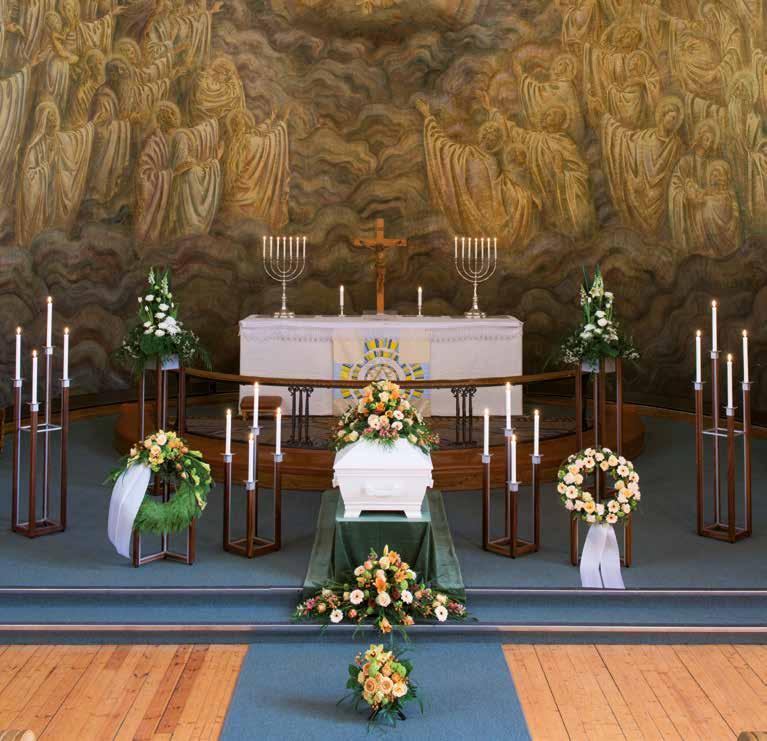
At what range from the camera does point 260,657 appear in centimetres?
603

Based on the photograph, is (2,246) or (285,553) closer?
(285,553)

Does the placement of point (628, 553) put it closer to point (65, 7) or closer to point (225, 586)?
point (225, 586)

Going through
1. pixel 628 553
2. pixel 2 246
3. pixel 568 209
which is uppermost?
pixel 568 209

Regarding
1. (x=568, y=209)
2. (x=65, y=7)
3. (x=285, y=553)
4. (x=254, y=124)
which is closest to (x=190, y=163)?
(x=254, y=124)

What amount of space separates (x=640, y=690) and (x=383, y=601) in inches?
69.0

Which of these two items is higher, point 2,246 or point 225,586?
point 2,246

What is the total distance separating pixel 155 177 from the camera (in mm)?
15555

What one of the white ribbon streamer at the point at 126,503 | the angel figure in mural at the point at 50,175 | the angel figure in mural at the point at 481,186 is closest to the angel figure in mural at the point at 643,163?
the angel figure in mural at the point at 481,186

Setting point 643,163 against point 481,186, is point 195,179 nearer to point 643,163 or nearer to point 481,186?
point 481,186

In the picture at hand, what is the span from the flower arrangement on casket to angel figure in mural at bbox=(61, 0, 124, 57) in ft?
30.6

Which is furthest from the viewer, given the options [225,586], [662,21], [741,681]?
[662,21]

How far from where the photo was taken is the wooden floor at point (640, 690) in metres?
5.11

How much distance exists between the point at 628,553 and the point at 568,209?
383 inches

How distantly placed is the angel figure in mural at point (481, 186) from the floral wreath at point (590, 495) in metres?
9.61
